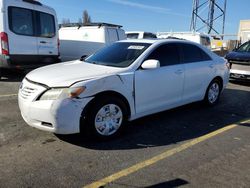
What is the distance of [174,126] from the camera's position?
5305 millimetres

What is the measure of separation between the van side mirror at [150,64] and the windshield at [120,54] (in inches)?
8.8

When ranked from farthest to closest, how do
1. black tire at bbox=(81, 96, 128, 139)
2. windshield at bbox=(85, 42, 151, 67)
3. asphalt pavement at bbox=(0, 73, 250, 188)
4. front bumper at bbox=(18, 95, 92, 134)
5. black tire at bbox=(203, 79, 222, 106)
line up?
black tire at bbox=(203, 79, 222, 106) → windshield at bbox=(85, 42, 151, 67) → black tire at bbox=(81, 96, 128, 139) → front bumper at bbox=(18, 95, 92, 134) → asphalt pavement at bbox=(0, 73, 250, 188)

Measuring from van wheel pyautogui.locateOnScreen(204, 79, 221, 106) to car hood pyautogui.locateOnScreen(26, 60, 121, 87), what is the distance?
279cm

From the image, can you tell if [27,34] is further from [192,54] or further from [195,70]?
[195,70]

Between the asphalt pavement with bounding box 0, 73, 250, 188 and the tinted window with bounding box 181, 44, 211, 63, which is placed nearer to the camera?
the asphalt pavement with bounding box 0, 73, 250, 188

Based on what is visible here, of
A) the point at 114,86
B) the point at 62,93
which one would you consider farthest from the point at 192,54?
the point at 62,93

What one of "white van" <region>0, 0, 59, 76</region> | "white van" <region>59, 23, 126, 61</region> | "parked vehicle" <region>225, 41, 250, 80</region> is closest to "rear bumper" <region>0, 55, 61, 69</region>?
"white van" <region>0, 0, 59, 76</region>

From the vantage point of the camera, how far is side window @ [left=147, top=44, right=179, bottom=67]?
527cm

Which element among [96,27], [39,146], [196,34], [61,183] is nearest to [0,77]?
[96,27]

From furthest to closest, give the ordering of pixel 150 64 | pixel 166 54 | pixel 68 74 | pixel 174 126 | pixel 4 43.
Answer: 1. pixel 4 43
2. pixel 166 54
3. pixel 174 126
4. pixel 150 64
5. pixel 68 74

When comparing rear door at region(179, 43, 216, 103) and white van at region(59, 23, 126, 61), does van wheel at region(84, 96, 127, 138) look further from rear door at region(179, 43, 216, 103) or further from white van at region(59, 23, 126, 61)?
white van at region(59, 23, 126, 61)

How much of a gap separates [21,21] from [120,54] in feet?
14.6

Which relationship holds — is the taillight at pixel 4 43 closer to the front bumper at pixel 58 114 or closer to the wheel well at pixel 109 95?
the front bumper at pixel 58 114

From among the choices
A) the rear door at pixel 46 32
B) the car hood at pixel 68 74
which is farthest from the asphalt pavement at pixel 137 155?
the rear door at pixel 46 32
